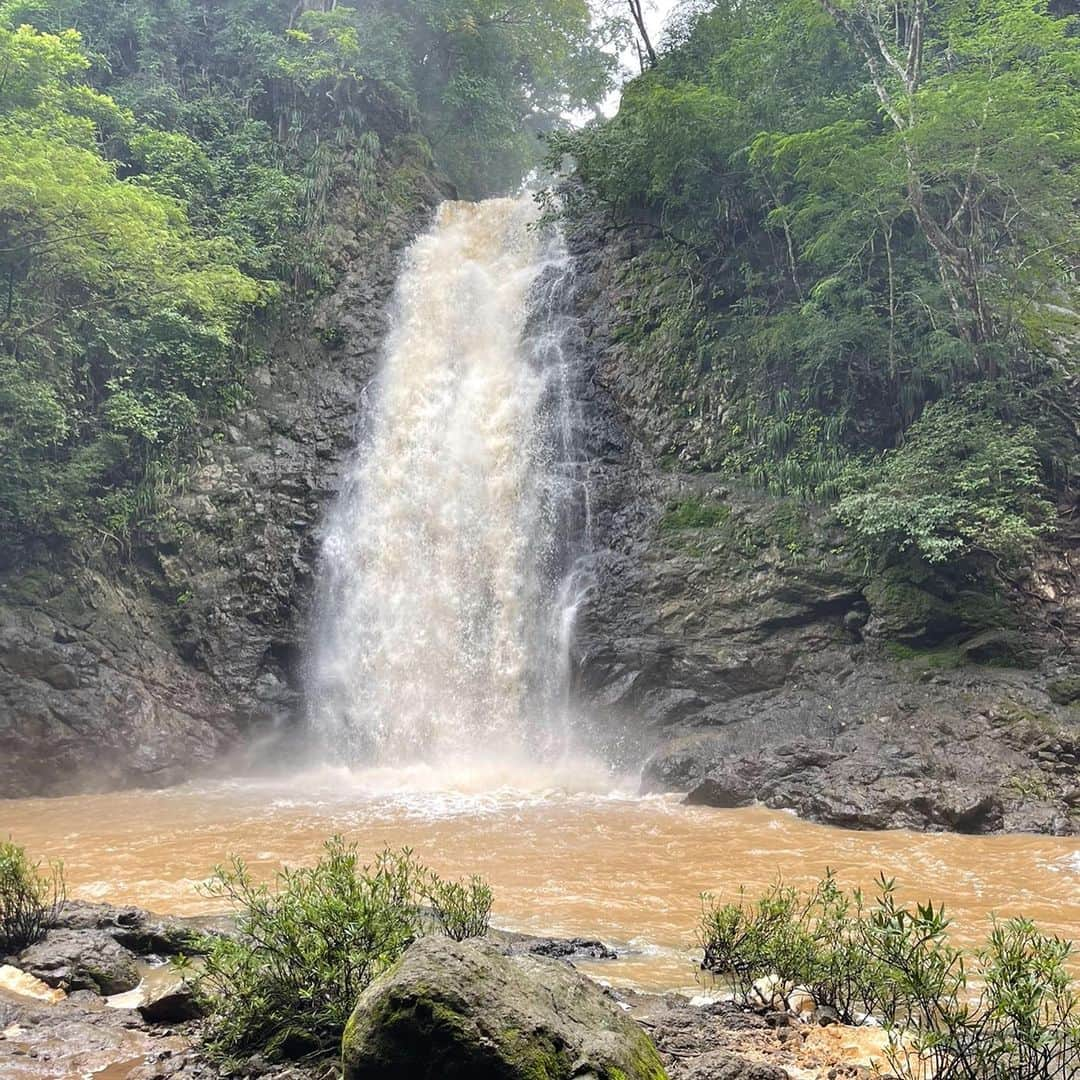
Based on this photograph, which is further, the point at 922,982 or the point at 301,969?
the point at 301,969

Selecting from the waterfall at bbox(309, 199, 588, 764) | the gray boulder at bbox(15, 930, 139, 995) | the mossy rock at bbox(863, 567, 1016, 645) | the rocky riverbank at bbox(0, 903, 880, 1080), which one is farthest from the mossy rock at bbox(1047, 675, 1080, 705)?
the gray boulder at bbox(15, 930, 139, 995)

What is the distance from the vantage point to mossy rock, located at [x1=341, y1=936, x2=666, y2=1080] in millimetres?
2494

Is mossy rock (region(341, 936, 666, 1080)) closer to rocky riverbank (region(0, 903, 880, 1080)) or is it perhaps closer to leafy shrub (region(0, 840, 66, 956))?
rocky riverbank (region(0, 903, 880, 1080))

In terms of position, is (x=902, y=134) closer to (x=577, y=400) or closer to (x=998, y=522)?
(x=998, y=522)

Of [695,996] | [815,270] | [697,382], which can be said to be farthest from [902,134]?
[695,996]

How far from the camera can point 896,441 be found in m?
13.8

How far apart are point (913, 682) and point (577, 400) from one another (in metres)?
8.58

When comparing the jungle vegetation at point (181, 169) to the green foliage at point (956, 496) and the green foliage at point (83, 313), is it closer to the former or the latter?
the green foliage at point (83, 313)

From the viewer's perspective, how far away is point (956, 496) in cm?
1146

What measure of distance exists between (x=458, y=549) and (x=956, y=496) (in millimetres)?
8382

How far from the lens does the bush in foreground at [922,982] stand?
Result: 9.04 ft

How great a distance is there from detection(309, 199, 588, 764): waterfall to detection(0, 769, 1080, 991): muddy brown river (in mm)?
1454

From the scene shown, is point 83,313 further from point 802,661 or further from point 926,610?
point 926,610

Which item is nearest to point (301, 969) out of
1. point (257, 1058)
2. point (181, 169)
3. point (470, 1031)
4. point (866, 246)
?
point (257, 1058)
